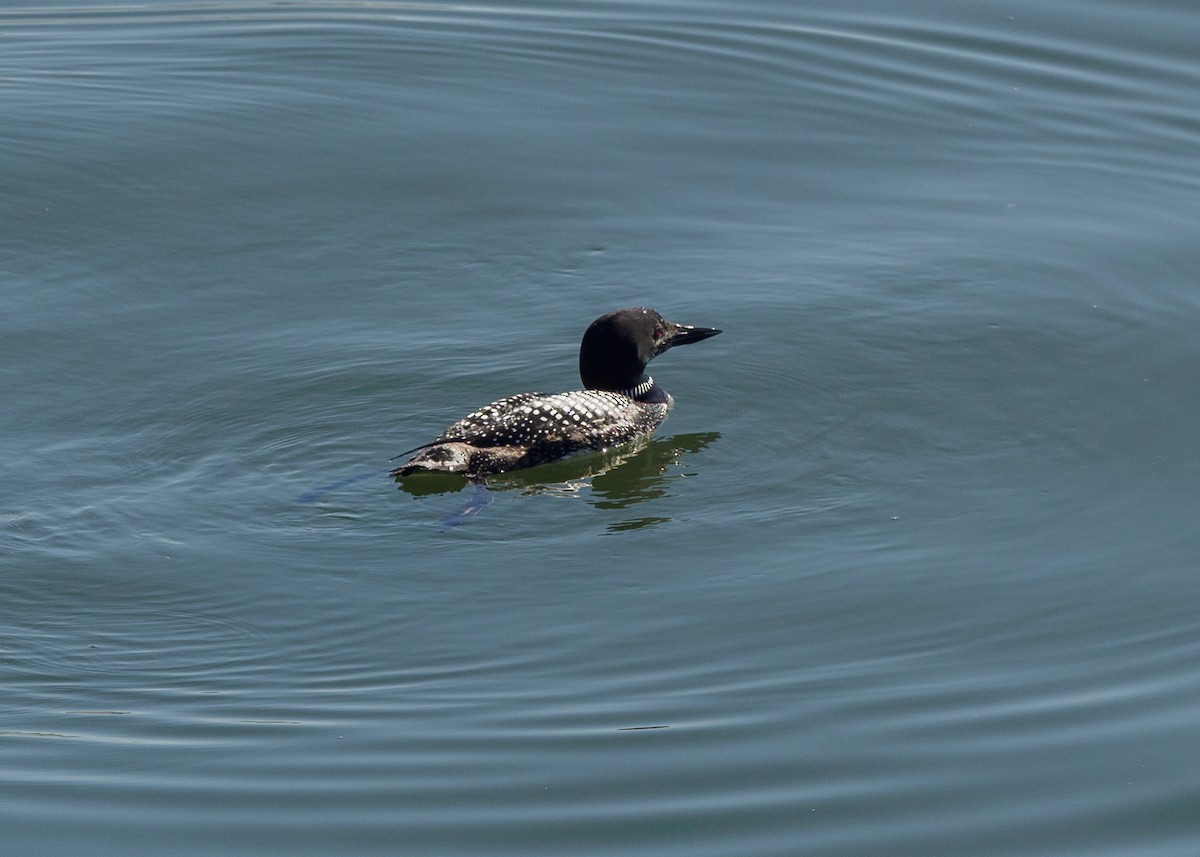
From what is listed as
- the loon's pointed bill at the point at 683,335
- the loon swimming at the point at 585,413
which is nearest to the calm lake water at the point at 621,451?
the loon swimming at the point at 585,413

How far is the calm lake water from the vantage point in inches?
245

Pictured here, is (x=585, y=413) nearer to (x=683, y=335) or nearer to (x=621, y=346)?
(x=621, y=346)

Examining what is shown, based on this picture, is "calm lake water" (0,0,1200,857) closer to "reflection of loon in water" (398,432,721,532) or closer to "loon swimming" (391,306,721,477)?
"reflection of loon in water" (398,432,721,532)

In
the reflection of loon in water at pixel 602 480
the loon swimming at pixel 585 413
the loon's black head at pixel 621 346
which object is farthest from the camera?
the loon's black head at pixel 621 346

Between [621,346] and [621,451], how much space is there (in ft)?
1.80

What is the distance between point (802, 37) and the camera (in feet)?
48.1

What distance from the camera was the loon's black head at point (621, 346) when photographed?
9578mm

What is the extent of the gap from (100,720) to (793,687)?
8.25 feet

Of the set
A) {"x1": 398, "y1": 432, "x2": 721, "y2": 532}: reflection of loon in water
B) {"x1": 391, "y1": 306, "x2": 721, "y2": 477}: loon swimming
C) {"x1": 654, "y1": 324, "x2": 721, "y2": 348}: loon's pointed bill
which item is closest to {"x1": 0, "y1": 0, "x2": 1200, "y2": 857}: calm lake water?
{"x1": 398, "y1": 432, "x2": 721, "y2": 532}: reflection of loon in water

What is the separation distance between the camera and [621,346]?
9.59 m

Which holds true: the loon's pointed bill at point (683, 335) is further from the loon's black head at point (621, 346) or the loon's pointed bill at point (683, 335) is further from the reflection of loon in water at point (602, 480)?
the reflection of loon in water at point (602, 480)

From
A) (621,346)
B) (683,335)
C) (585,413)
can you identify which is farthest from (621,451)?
(683,335)

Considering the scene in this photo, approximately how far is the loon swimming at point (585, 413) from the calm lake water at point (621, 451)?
196 millimetres

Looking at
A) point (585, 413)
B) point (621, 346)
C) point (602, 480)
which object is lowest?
point (602, 480)
